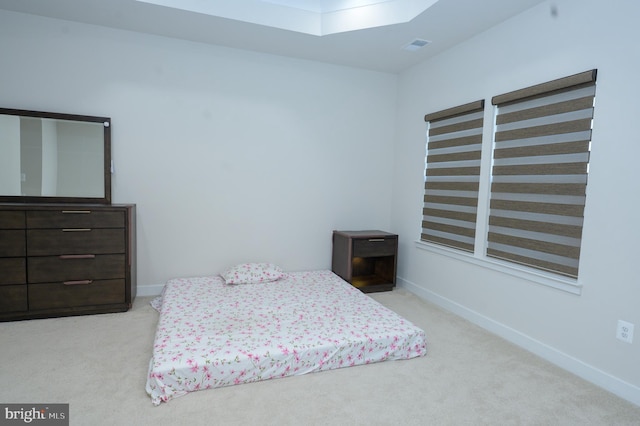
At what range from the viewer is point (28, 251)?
2.73m

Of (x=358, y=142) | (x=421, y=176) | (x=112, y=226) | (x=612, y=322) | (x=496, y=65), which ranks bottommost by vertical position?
(x=612, y=322)

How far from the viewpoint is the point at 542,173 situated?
2.54 meters

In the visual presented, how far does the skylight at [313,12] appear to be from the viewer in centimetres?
280

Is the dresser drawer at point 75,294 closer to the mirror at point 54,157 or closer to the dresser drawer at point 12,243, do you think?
the dresser drawer at point 12,243

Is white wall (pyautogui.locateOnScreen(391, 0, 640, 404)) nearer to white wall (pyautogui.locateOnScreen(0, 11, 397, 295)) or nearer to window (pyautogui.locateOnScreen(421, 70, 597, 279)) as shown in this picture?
window (pyautogui.locateOnScreen(421, 70, 597, 279))

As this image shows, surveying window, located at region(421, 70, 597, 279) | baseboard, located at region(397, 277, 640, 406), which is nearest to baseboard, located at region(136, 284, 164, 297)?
baseboard, located at region(397, 277, 640, 406)

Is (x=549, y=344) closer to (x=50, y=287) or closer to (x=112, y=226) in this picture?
(x=112, y=226)

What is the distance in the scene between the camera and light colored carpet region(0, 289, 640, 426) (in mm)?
1766

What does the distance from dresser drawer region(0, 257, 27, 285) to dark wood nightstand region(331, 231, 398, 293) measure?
108 inches

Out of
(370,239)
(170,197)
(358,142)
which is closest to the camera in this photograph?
(170,197)

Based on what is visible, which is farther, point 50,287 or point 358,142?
point 358,142

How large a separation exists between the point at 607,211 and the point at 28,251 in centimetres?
403

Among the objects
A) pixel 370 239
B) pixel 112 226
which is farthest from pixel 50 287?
pixel 370 239

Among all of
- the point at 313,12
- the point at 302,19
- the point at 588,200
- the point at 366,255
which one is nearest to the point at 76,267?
the point at 366,255
